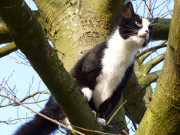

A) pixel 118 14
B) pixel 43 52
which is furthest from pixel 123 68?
pixel 43 52

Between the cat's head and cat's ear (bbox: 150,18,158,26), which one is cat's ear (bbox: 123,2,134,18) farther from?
cat's ear (bbox: 150,18,158,26)

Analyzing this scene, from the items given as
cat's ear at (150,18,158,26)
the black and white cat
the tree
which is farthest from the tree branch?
cat's ear at (150,18,158,26)

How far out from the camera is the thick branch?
70.3 inches

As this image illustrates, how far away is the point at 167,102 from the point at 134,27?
70.2 inches

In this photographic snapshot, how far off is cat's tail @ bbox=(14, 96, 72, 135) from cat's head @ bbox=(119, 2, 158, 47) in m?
1.31

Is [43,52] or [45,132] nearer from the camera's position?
[43,52]

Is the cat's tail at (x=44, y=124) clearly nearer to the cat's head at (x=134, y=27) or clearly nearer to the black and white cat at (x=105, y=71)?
the black and white cat at (x=105, y=71)

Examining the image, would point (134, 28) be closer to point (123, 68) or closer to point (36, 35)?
point (123, 68)

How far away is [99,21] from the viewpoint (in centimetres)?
379

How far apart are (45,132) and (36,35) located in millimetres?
1726

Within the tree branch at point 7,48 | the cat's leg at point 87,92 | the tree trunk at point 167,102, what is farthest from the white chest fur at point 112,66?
the tree branch at point 7,48

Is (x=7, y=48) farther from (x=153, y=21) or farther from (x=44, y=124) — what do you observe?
(x=153, y=21)

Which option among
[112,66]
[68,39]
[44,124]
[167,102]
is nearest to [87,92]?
[112,66]

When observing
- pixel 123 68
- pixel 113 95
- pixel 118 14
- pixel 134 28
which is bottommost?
pixel 113 95
